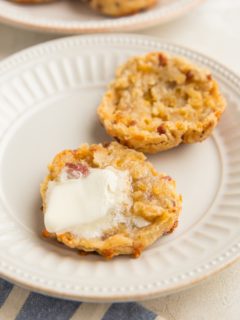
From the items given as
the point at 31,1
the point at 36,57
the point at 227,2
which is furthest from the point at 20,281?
the point at 227,2

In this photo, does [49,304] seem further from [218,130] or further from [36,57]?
[36,57]

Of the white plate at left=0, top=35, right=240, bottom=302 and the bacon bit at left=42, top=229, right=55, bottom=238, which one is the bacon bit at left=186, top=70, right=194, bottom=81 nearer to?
the white plate at left=0, top=35, right=240, bottom=302

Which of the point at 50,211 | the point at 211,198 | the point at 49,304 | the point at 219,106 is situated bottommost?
the point at 49,304

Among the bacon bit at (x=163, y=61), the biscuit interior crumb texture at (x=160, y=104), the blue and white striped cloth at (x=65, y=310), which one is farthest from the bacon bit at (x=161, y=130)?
the blue and white striped cloth at (x=65, y=310)

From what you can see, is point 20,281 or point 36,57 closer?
point 20,281

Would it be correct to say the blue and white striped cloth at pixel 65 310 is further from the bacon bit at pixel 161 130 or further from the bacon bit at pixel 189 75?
the bacon bit at pixel 189 75

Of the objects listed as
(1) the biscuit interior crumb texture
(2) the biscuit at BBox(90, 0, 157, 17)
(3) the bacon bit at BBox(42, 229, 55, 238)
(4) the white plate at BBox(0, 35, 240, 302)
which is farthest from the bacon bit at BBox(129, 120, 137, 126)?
(2) the biscuit at BBox(90, 0, 157, 17)

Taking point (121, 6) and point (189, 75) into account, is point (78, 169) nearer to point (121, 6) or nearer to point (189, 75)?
point (189, 75)
